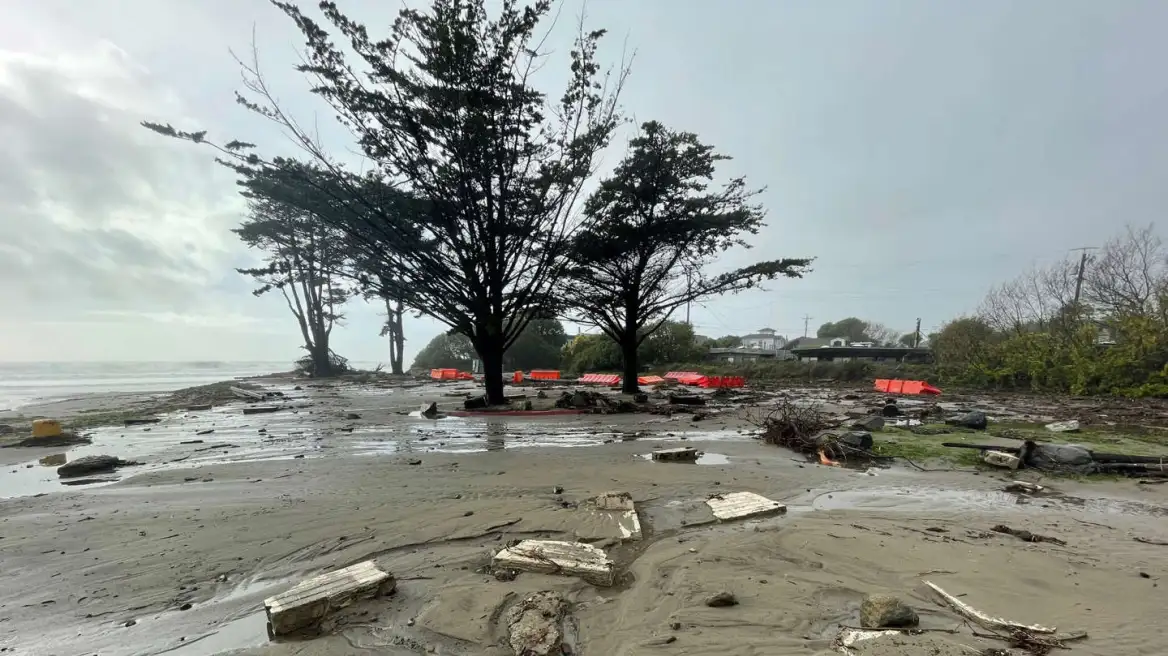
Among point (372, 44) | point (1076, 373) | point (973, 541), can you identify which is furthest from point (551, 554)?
point (1076, 373)

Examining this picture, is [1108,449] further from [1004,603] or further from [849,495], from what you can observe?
[1004,603]

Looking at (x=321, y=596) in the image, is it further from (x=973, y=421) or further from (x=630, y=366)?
(x=630, y=366)

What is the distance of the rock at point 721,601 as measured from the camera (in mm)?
3279

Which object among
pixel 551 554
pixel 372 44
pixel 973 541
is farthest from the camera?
pixel 372 44

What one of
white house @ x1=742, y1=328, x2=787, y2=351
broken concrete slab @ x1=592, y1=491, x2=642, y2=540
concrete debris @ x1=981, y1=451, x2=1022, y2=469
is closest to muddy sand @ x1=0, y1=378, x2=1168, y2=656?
broken concrete slab @ x1=592, y1=491, x2=642, y2=540

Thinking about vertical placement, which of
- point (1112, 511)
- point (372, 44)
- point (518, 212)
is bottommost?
point (1112, 511)

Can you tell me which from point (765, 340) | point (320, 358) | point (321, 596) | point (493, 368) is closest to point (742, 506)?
point (321, 596)

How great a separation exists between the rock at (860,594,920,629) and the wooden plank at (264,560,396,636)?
119 inches

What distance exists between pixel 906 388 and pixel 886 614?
2153 centimetres

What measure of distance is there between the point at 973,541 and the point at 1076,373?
19.6 meters

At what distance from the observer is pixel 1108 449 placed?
795 cm

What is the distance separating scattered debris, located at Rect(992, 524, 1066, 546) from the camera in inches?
176

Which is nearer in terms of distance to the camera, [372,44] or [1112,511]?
[1112,511]

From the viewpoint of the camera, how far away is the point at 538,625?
2941mm
